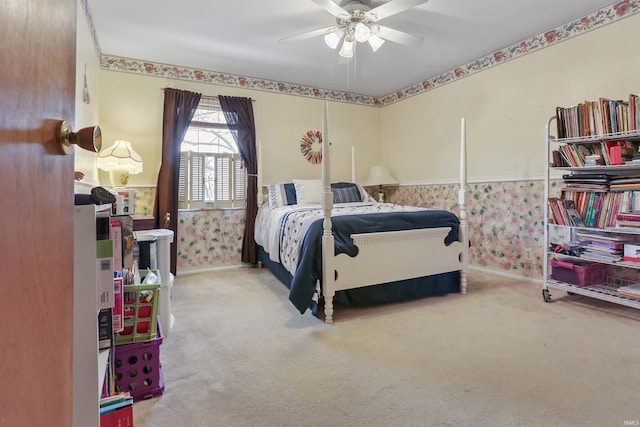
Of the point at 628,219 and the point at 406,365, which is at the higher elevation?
the point at 628,219

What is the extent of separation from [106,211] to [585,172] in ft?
10.6

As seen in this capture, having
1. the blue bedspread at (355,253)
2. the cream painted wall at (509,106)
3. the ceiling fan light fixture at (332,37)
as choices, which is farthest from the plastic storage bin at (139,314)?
the cream painted wall at (509,106)

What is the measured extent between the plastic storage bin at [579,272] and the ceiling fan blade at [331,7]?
255cm

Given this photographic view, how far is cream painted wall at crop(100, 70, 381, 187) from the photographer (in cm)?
350

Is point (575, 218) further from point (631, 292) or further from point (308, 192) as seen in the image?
point (308, 192)

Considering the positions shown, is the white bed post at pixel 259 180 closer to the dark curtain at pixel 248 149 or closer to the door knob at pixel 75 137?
the dark curtain at pixel 248 149

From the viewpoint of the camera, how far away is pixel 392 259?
8.43 ft

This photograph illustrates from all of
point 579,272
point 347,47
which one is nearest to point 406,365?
point 579,272

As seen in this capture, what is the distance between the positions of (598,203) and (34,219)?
3.15 metres

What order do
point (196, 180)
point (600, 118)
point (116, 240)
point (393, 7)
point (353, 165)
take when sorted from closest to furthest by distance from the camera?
point (116, 240) < point (393, 7) < point (600, 118) < point (196, 180) < point (353, 165)

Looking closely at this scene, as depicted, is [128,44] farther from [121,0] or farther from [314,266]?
[314,266]

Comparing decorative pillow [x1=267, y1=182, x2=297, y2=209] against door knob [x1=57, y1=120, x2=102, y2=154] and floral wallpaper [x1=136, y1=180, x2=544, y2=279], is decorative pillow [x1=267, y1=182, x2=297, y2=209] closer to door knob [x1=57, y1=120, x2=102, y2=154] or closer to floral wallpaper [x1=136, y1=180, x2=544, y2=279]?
floral wallpaper [x1=136, y1=180, x2=544, y2=279]

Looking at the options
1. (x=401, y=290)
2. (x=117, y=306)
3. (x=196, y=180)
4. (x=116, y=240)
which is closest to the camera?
(x=116, y=240)

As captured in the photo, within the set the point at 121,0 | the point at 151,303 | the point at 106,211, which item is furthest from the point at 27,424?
the point at 121,0
